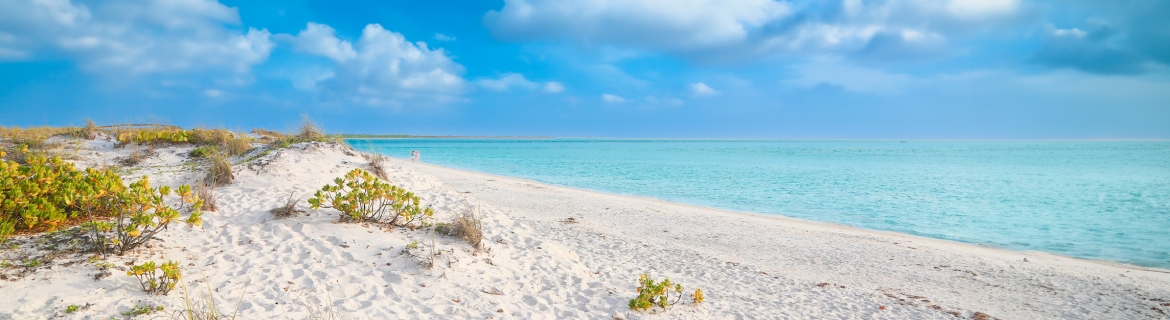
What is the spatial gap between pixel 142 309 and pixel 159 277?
0.58 meters

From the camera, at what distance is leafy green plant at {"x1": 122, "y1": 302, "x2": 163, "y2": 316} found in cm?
386

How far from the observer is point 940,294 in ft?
21.7

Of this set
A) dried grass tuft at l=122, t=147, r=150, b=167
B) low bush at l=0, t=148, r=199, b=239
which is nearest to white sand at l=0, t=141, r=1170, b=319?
low bush at l=0, t=148, r=199, b=239

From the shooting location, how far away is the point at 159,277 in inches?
174

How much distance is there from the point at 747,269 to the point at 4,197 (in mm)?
8398

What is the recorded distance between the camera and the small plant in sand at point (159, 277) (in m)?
4.08

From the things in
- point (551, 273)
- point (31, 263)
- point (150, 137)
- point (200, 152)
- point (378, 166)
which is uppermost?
point (150, 137)

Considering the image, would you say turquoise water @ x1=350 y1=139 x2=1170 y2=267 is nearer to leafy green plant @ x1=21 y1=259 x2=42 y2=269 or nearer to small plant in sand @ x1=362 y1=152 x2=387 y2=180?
small plant in sand @ x1=362 y1=152 x2=387 y2=180

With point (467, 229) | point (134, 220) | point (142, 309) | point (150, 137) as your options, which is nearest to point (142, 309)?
point (142, 309)

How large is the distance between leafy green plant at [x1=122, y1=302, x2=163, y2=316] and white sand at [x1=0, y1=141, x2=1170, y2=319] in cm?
8

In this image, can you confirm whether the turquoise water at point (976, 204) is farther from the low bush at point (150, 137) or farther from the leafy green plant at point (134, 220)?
the leafy green plant at point (134, 220)

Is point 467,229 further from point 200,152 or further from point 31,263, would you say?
point 200,152

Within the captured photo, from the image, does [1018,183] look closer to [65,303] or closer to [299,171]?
[299,171]

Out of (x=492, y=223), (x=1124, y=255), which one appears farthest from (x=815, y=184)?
(x=492, y=223)
